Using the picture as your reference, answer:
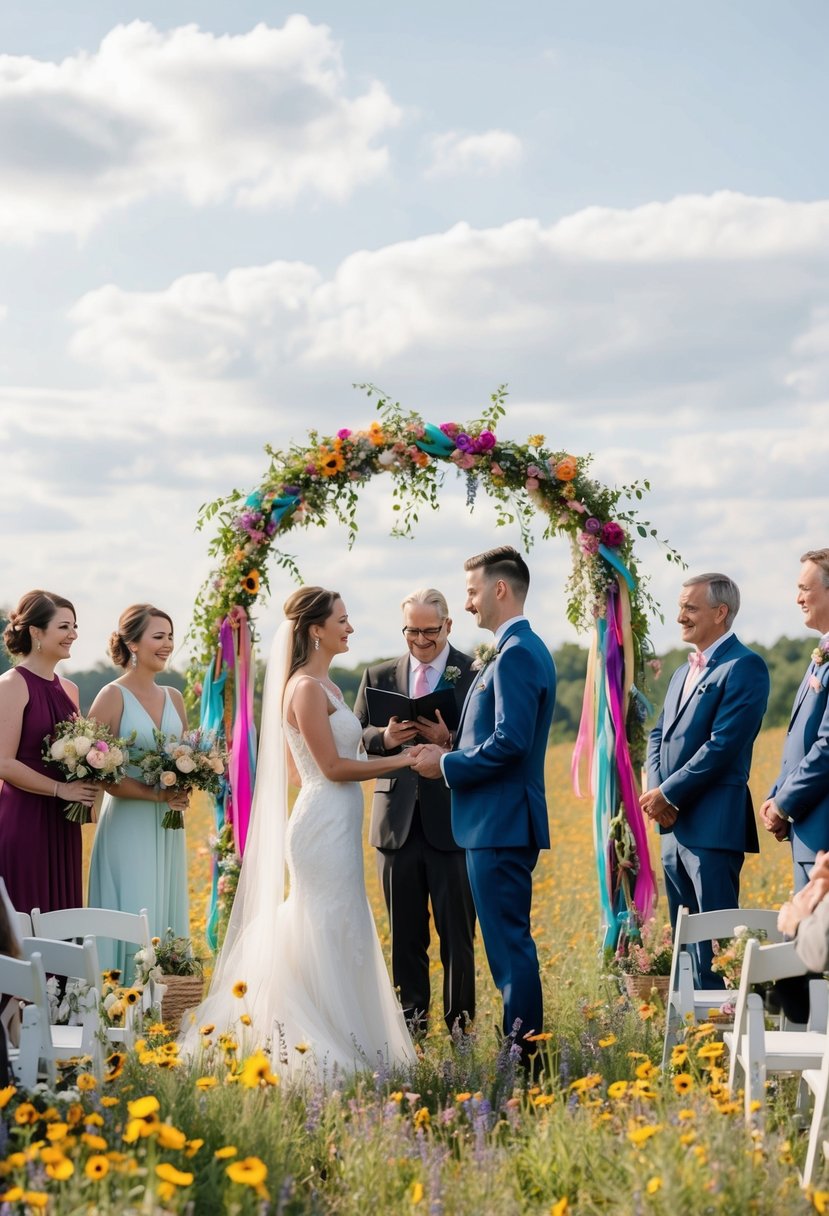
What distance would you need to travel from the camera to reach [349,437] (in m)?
7.70

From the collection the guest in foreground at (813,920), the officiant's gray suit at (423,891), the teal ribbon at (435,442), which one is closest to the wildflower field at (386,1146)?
the guest in foreground at (813,920)

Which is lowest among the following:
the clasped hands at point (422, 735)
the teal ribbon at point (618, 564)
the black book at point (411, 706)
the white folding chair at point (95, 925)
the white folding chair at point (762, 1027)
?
the white folding chair at point (762, 1027)

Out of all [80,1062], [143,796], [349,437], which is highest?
[349,437]

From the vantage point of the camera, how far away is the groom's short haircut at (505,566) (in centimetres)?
617

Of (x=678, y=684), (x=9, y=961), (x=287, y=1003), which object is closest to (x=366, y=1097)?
(x=287, y=1003)

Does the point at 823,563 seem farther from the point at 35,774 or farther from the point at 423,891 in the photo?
the point at 35,774

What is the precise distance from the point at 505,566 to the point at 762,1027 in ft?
8.22

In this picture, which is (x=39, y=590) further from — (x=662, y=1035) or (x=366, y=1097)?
(x=662, y=1035)

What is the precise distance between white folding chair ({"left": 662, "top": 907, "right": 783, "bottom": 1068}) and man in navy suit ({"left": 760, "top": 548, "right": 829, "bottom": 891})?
832mm

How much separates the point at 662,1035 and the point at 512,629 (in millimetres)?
2166

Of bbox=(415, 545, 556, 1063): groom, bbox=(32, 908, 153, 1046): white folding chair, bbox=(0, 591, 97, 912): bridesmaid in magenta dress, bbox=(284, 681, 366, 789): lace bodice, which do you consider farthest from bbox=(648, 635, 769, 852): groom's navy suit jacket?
bbox=(0, 591, 97, 912): bridesmaid in magenta dress

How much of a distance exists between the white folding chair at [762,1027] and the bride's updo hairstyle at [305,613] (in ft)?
8.68

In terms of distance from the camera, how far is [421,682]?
7.27 meters

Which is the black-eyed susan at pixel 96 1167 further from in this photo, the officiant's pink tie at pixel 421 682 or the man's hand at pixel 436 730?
the officiant's pink tie at pixel 421 682
